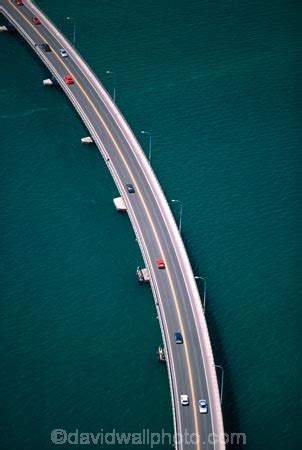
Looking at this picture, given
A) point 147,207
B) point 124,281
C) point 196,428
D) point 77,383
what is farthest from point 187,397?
point 147,207

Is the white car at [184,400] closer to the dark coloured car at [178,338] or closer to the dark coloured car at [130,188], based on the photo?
the dark coloured car at [178,338]

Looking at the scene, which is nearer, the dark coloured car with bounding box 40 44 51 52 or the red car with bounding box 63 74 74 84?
the red car with bounding box 63 74 74 84

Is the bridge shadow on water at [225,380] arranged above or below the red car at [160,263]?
below

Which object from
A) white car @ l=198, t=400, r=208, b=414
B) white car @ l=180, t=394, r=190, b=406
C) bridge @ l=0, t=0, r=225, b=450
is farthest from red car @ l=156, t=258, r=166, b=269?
white car @ l=198, t=400, r=208, b=414

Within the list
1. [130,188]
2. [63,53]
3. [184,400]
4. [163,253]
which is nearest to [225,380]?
[184,400]

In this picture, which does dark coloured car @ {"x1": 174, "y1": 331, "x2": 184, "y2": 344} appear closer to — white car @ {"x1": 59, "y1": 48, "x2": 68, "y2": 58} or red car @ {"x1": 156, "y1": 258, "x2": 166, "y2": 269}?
red car @ {"x1": 156, "y1": 258, "x2": 166, "y2": 269}

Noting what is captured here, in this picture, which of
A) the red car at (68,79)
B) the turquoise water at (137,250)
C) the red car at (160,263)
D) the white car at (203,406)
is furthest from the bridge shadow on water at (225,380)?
the red car at (68,79)
